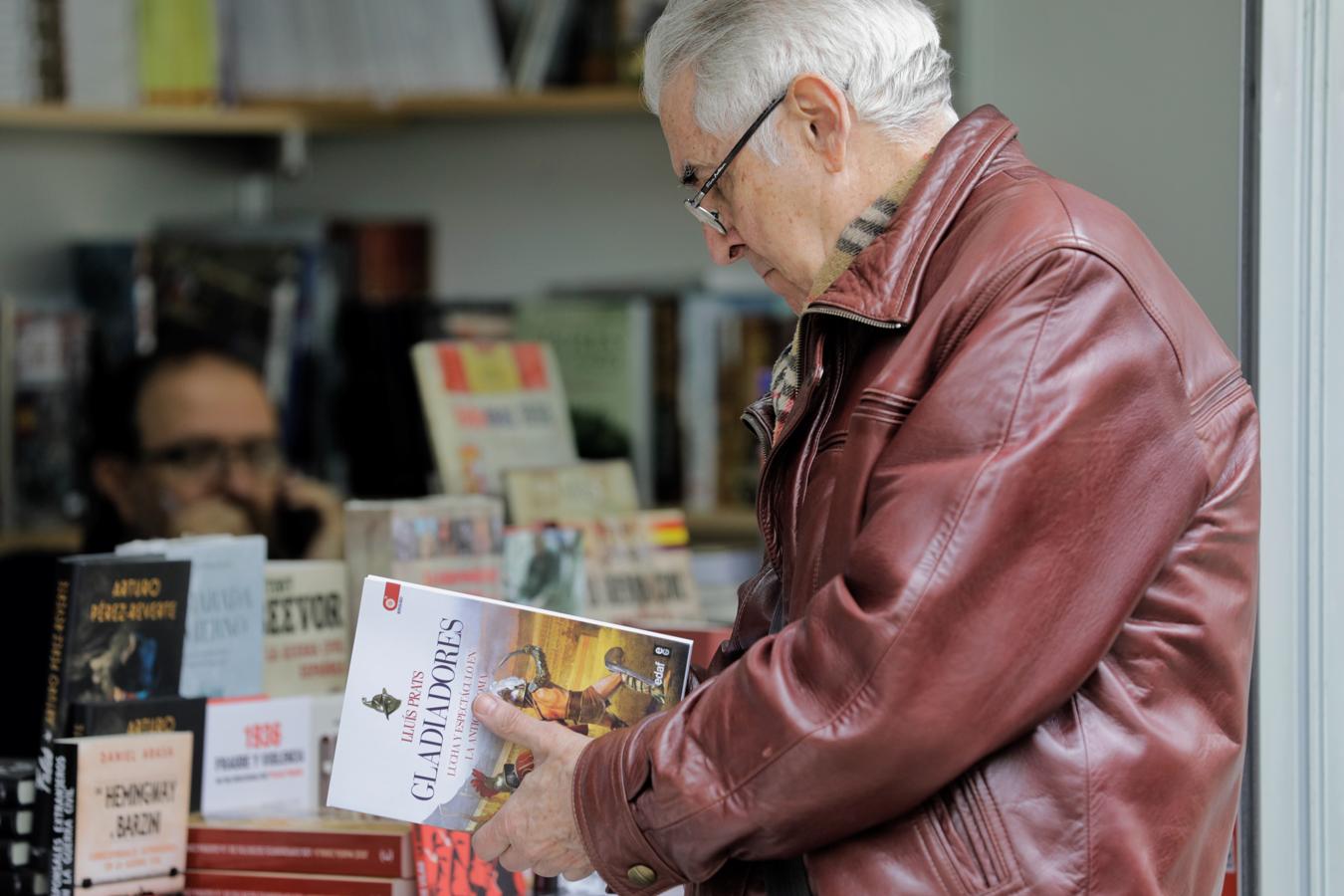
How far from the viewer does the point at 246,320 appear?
122 inches

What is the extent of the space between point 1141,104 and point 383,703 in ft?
3.53

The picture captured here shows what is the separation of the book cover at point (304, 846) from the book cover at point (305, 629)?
0.81ft

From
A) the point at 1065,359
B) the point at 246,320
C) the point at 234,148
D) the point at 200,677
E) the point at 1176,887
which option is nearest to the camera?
the point at 1065,359

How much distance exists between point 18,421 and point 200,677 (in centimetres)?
144

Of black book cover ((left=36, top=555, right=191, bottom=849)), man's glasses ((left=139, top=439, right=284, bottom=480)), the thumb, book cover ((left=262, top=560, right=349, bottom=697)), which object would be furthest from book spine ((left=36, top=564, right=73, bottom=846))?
man's glasses ((left=139, top=439, right=284, bottom=480))

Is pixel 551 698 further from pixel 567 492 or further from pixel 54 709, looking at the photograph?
pixel 567 492

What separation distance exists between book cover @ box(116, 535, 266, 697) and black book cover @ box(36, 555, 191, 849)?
73mm

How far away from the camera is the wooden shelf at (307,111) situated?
296 centimetres

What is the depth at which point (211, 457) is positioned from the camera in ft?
9.36

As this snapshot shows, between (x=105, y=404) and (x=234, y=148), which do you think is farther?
(x=234, y=148)

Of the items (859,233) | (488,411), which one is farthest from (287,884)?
(859,233)

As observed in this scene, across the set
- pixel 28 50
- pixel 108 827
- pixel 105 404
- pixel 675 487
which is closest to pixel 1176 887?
pixel 108 827

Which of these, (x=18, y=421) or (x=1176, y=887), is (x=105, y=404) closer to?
(x=18, y=421)

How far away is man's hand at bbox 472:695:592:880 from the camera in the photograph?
1.22 meters
